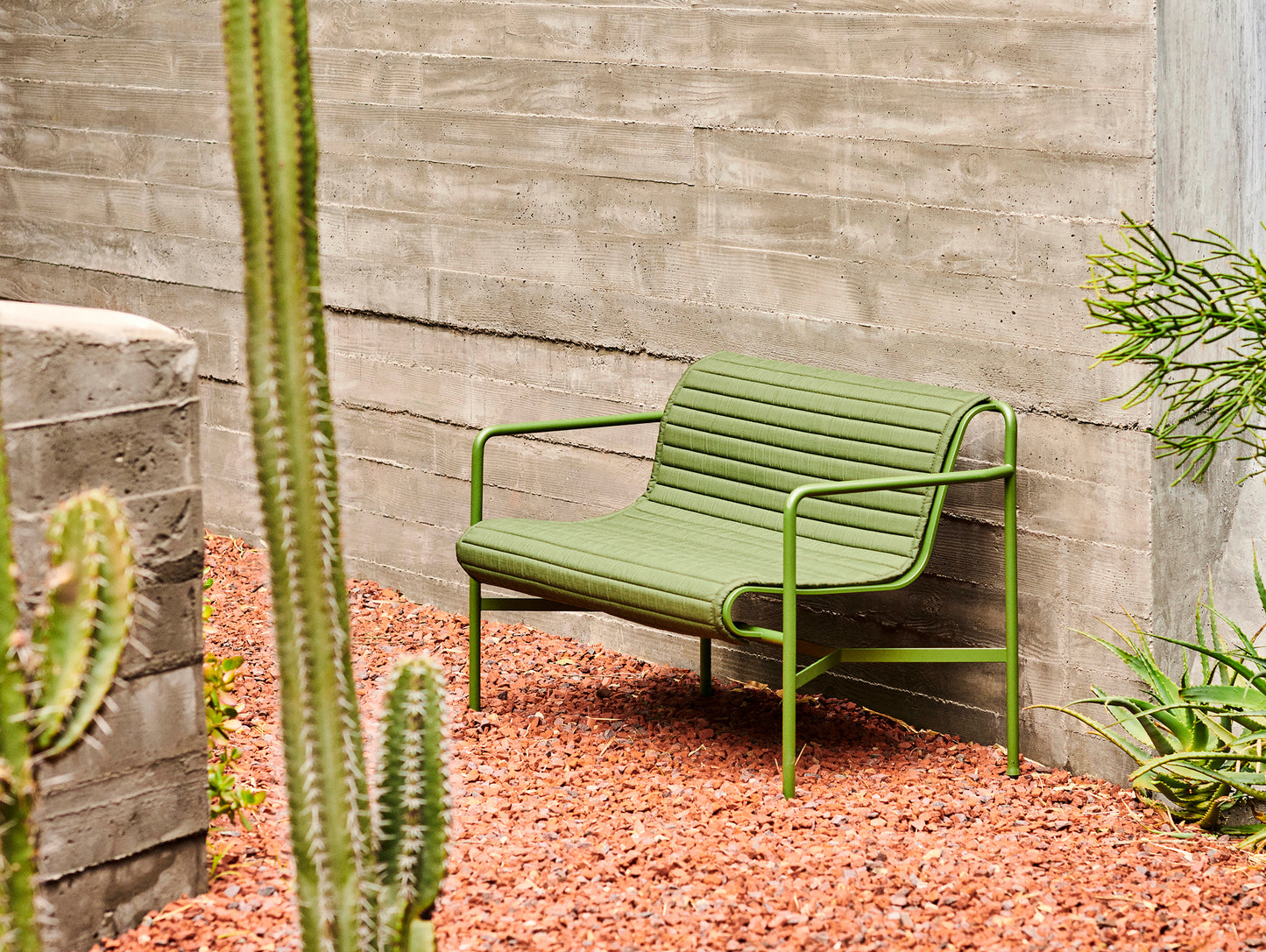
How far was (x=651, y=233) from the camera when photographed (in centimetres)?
449

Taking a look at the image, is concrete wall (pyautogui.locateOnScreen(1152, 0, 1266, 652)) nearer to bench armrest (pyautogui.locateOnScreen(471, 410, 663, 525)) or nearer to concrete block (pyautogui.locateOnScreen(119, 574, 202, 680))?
bench armrest (pyautogui.locateOnScreen(471, 410, 663, 525))

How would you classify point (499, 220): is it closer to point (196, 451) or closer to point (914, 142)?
point (914, 142)

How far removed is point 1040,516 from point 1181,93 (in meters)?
0.99

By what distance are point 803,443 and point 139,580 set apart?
72.9 inches

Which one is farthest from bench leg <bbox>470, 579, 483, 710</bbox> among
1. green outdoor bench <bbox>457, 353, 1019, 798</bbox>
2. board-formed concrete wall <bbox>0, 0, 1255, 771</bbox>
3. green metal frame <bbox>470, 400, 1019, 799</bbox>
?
board-formed concrete wall <bbox>0, 0, 1255, 771</bbox>

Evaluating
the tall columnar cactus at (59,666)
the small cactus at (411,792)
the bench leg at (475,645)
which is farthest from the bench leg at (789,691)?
the tall columnar cactus at (59,666)

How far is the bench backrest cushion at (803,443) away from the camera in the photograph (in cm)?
382

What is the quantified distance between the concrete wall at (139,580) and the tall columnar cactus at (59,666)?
0.72m

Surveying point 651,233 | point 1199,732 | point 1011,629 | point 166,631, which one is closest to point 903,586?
point 1011,629

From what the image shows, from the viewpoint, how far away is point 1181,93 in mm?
3537

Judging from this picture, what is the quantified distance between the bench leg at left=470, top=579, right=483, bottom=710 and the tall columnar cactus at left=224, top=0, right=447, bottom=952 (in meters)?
2.23

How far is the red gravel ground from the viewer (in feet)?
9.30

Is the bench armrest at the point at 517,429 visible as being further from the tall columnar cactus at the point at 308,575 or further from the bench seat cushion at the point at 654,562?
the tall columnar cactus at the point at 308,575

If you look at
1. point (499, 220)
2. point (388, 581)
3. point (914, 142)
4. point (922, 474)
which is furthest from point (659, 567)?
point (388, 581)
